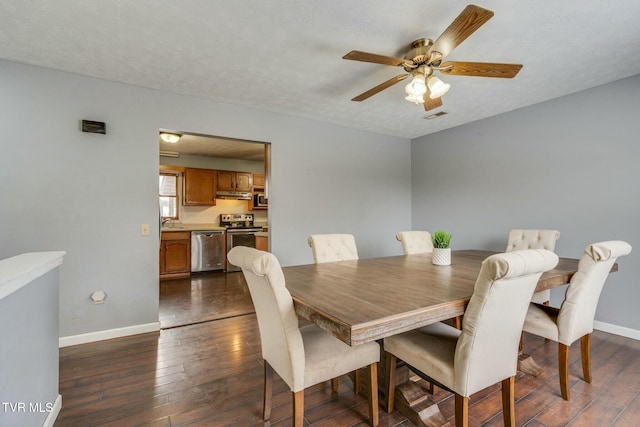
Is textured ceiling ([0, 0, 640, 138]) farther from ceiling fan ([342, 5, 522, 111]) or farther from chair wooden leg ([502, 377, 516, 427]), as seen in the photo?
chair wooden leg ([502, 377, 516, 427])

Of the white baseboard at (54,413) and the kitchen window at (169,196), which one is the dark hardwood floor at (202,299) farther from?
the kitchen window at (169,196)

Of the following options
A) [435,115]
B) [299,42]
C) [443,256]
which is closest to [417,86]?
→ [299,42]

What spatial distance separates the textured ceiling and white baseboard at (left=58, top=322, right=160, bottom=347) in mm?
2376

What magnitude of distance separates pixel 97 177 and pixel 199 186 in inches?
128

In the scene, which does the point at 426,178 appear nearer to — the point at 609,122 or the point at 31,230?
the point at 609,122

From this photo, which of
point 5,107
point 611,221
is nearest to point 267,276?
point 5,107

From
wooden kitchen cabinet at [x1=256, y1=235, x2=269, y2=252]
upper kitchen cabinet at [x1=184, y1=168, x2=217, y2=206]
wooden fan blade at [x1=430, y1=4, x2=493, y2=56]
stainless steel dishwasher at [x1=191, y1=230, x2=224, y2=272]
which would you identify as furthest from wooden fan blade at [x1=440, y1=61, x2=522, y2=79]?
upper kitchen cabinet at [x1=184, y1=168, x2=217, y2=206]

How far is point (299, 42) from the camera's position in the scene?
2137mm

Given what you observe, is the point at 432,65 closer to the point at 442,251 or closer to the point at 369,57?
the point at 369,57

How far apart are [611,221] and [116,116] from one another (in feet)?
16.2

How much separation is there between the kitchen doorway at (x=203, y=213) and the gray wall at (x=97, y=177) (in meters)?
0.24

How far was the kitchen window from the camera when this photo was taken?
589 cm

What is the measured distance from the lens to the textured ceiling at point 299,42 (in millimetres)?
1780

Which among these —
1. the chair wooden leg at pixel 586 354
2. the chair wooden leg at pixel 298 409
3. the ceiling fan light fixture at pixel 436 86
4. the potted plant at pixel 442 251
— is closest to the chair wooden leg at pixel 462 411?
the chair wooden leg at pixel 298 409
